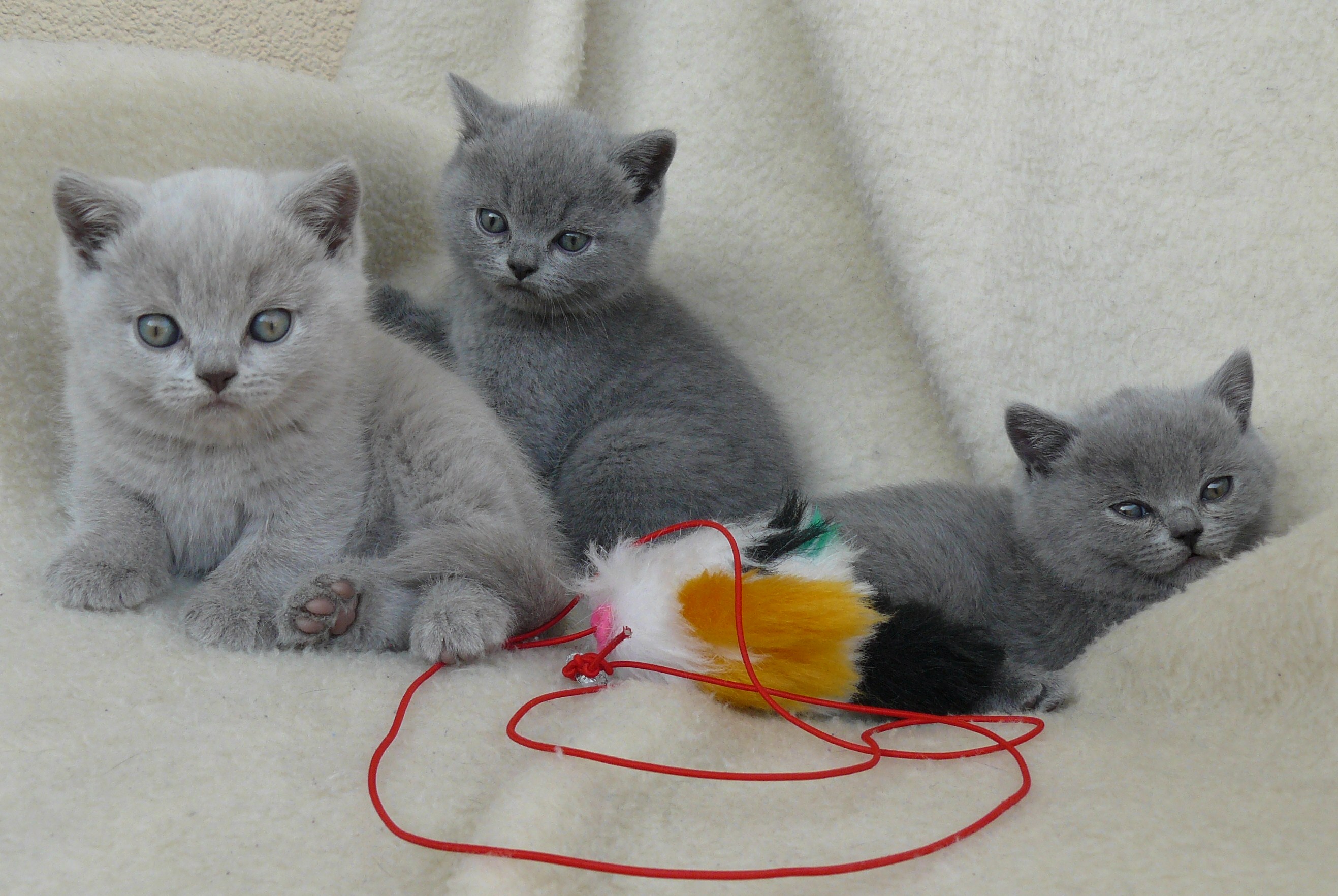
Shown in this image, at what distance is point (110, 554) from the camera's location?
1189 millimetres

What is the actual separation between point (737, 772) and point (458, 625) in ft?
1.09

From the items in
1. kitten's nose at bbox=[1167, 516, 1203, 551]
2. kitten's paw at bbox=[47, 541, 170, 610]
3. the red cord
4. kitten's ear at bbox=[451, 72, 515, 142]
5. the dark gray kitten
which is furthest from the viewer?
kitten's ear at bbox=[451, 72, 515, 142]

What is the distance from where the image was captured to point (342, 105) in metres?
1.74

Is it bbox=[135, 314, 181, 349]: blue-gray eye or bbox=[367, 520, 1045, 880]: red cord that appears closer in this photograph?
bbox=[367, 520, 1045, 880]: red cord

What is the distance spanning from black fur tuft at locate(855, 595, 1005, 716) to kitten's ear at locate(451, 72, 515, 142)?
98cm

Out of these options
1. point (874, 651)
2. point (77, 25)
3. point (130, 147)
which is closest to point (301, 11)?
point (77, 25)

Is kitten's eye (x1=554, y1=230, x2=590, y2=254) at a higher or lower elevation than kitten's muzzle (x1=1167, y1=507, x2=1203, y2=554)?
lower

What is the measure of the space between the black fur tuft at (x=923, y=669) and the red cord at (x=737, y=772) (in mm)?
22

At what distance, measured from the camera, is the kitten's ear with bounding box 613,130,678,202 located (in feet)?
5.24

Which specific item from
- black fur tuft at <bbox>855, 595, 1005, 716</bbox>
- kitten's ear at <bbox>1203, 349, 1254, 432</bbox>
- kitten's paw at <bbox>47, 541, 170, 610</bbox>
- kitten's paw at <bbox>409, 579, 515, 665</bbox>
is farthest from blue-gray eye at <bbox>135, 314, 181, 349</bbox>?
kitten's ear at <bbox>1203, 349, 1254, 432</bbox>

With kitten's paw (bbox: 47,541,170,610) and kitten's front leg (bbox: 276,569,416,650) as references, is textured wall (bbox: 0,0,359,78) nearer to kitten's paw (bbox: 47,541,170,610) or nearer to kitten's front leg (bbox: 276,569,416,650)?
kitten's paw (bbox: 47,541,170,610)

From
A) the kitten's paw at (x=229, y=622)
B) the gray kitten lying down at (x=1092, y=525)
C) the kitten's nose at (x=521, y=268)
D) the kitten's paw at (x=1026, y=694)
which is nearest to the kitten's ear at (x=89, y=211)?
the kitten's paw at (x=229, y=622)

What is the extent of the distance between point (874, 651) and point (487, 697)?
1.28 feet

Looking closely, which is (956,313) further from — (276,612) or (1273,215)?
(276,612)
